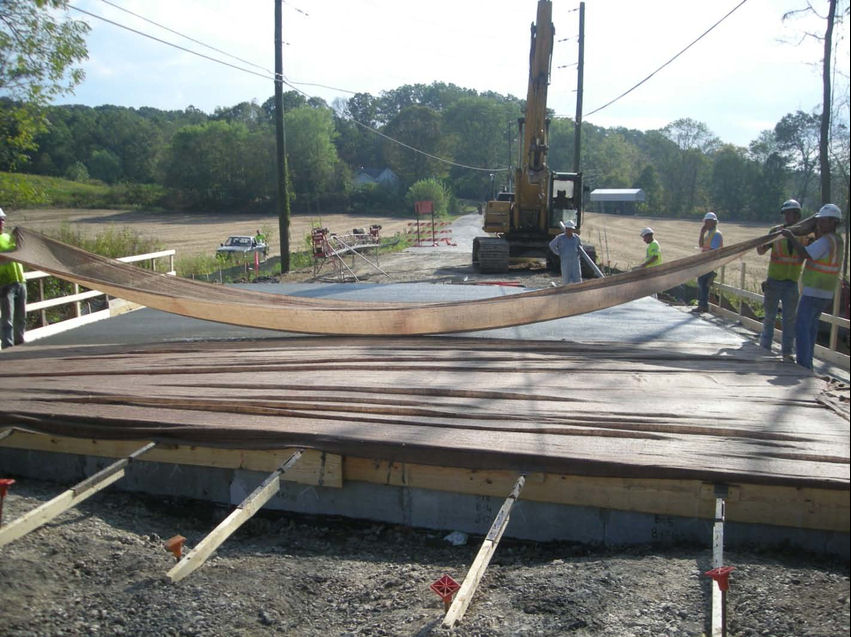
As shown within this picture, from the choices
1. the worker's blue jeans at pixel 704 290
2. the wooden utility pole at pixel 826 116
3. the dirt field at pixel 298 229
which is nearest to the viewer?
the worker's blue jeans at pixel 704 290

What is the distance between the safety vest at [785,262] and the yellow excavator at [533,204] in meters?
10.1

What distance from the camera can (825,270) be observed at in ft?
18.0

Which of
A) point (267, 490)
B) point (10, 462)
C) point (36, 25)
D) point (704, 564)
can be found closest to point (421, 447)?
point (267, 490)

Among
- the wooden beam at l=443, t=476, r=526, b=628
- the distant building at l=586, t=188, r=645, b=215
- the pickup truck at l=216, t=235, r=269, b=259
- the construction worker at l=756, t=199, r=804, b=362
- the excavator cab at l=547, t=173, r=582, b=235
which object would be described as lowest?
the wooden beam at l=443, t=476, r=526, b=628

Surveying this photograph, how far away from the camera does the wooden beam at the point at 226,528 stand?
132 inches

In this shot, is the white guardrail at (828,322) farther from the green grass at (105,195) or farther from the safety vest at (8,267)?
the green grass at (105,195)

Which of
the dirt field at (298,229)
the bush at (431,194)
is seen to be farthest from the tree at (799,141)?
the bush at (431,194)

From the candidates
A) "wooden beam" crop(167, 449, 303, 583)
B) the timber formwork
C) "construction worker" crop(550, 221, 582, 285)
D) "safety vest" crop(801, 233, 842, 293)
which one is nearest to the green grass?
"construction worker" crop(550, 221, 582, 285)

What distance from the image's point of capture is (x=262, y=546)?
14.1 ft

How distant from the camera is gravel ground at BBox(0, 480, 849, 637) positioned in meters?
3.05

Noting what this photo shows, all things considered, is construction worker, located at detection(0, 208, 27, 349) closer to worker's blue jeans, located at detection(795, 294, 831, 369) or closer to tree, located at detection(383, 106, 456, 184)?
worker's blue jeans, located at detection(795, 294, 831, 369)

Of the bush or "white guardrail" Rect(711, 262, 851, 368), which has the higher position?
the bush

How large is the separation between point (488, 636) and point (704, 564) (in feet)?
4.28

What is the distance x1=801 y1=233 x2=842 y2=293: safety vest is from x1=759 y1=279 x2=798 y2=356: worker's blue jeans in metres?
0.86
